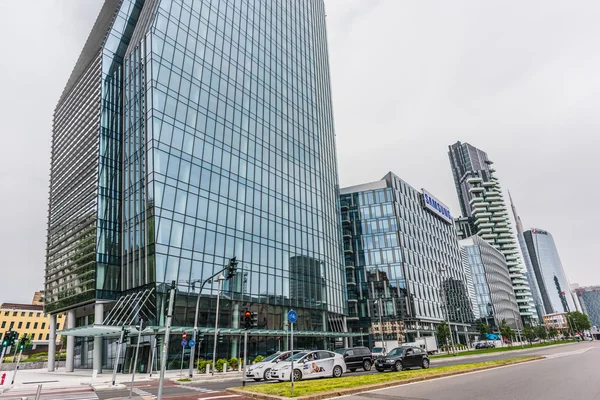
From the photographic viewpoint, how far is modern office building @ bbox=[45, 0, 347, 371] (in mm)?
37562

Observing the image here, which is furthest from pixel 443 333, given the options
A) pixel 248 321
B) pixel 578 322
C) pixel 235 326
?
pixel 578 322

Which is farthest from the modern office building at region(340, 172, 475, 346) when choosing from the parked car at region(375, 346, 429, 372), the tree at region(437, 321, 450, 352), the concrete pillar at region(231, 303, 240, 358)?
the parked car at region(375, 346, 429, 372)

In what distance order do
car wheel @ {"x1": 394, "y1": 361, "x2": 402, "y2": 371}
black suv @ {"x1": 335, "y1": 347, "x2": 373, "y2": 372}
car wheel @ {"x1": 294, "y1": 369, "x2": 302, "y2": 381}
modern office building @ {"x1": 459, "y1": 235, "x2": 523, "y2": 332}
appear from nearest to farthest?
car wheel @ {"x1": 294, "y1": 369, "x2": 302, "y2": 381} → car wheel @ {"x1": 394, "y1": 361, "x2": 402, "y2": 371} → black suv @ {"x1": 335, "y1": 347, "x2": 373, "y2": 372} → modern office building @ {"x1": 459, "y1": 235, "x2": 523, "y2": 332}

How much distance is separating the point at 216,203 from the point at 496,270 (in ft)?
417

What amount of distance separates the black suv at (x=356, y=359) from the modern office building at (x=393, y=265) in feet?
138

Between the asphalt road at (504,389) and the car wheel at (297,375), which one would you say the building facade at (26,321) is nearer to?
the car wheel at (297,375)

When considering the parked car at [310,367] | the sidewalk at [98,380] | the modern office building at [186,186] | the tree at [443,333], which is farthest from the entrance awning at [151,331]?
the tree at [443,333]

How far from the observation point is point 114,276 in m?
41.5

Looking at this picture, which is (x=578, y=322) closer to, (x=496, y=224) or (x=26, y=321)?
(x=496, y=224)

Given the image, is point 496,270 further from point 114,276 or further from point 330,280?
point 114,276

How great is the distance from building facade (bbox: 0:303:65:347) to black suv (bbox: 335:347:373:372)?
12245 cm

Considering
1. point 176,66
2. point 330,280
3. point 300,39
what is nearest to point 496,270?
point 330,280

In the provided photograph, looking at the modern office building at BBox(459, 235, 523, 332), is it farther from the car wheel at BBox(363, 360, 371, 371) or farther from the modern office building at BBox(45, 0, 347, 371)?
the car wheel at BBox(363, 360, 371, 371)

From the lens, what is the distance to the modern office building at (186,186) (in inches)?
1479
